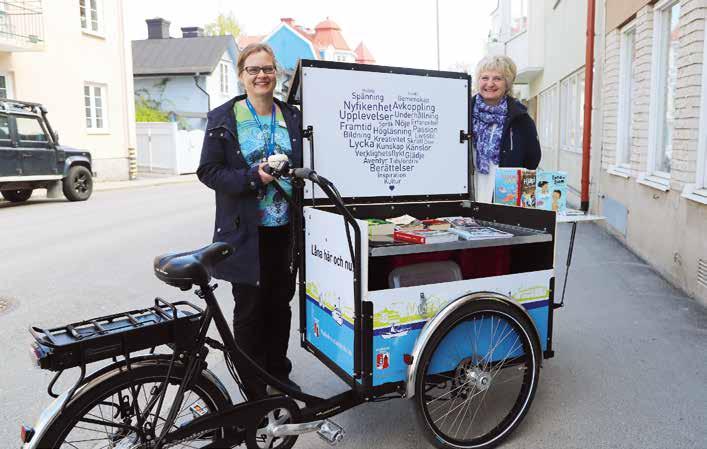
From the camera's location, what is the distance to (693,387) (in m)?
4.15

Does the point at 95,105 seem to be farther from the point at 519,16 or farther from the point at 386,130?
the point at 386,130

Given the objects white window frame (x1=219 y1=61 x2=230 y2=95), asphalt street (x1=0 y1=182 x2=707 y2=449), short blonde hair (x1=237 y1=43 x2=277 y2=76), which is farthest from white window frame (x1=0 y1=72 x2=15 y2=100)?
white window frame (x1=219 y1=61 x2=230 y2=95)

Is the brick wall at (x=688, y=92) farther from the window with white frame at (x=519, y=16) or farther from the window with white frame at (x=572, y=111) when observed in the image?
the window with white frame at (x=519, y=16)

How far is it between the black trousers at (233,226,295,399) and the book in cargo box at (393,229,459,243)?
2.26ft

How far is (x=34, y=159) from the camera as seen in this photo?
14188mm

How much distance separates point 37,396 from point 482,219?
3.04 meters

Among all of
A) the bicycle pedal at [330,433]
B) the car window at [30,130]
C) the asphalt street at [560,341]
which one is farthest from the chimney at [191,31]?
the bicycle pedal at [330,433]

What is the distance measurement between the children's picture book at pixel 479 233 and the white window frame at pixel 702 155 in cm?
336

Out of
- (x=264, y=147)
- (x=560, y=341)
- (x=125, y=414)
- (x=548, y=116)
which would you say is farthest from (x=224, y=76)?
(x=125, y=414)

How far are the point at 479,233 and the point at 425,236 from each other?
388 mm

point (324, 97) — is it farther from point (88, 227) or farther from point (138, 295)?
point (88, 227)

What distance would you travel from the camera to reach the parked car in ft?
44.8

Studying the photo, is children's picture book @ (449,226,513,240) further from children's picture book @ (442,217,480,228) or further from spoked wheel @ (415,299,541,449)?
spoked wheel @ (415,299,541,449)

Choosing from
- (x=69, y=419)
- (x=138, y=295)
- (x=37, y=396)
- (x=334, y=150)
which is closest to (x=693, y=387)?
(x=334, y=150)
